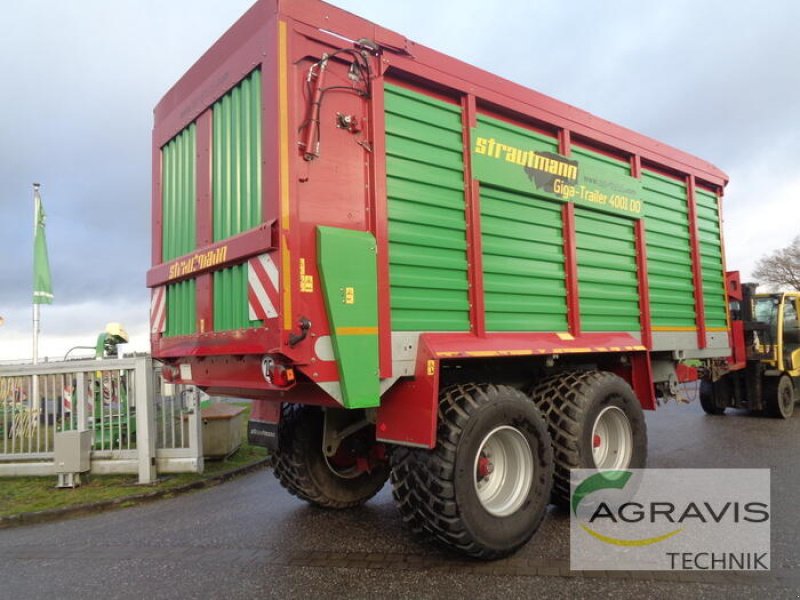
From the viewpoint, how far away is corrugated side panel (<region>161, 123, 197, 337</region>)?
456 cm

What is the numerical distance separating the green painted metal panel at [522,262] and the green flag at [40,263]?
1188cm

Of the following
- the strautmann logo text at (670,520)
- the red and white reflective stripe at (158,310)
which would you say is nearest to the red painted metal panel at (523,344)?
the strautmann logo text at (670,520)

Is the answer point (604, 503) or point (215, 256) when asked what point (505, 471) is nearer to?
point (604, 503)

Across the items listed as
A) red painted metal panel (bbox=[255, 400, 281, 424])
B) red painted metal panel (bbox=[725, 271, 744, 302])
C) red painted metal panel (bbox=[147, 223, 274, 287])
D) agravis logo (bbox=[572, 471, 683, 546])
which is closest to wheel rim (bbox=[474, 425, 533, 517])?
agravis logo (bbox=[572, 471, 683, 546])

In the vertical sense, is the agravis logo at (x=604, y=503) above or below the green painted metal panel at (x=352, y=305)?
below

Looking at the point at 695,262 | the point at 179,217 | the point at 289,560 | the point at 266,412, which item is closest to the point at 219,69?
the point at 179,217

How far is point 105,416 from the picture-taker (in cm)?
709

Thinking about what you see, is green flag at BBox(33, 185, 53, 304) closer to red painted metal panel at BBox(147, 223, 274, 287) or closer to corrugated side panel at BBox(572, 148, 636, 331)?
red painted metal panel at BBox(147, 223, 274, 287)

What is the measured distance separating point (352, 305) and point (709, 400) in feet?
33.3

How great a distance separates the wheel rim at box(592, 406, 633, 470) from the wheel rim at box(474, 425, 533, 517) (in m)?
1.36

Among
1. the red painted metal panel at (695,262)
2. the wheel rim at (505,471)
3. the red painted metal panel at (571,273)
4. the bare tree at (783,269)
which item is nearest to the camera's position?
the wheel rim at (505,471)

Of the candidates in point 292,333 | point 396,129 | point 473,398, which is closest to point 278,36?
point 396,129

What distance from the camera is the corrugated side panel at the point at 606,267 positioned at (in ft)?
17.4

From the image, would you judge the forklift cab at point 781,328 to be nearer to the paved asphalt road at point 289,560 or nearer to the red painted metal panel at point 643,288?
the paved asphalt road at point 289,560
